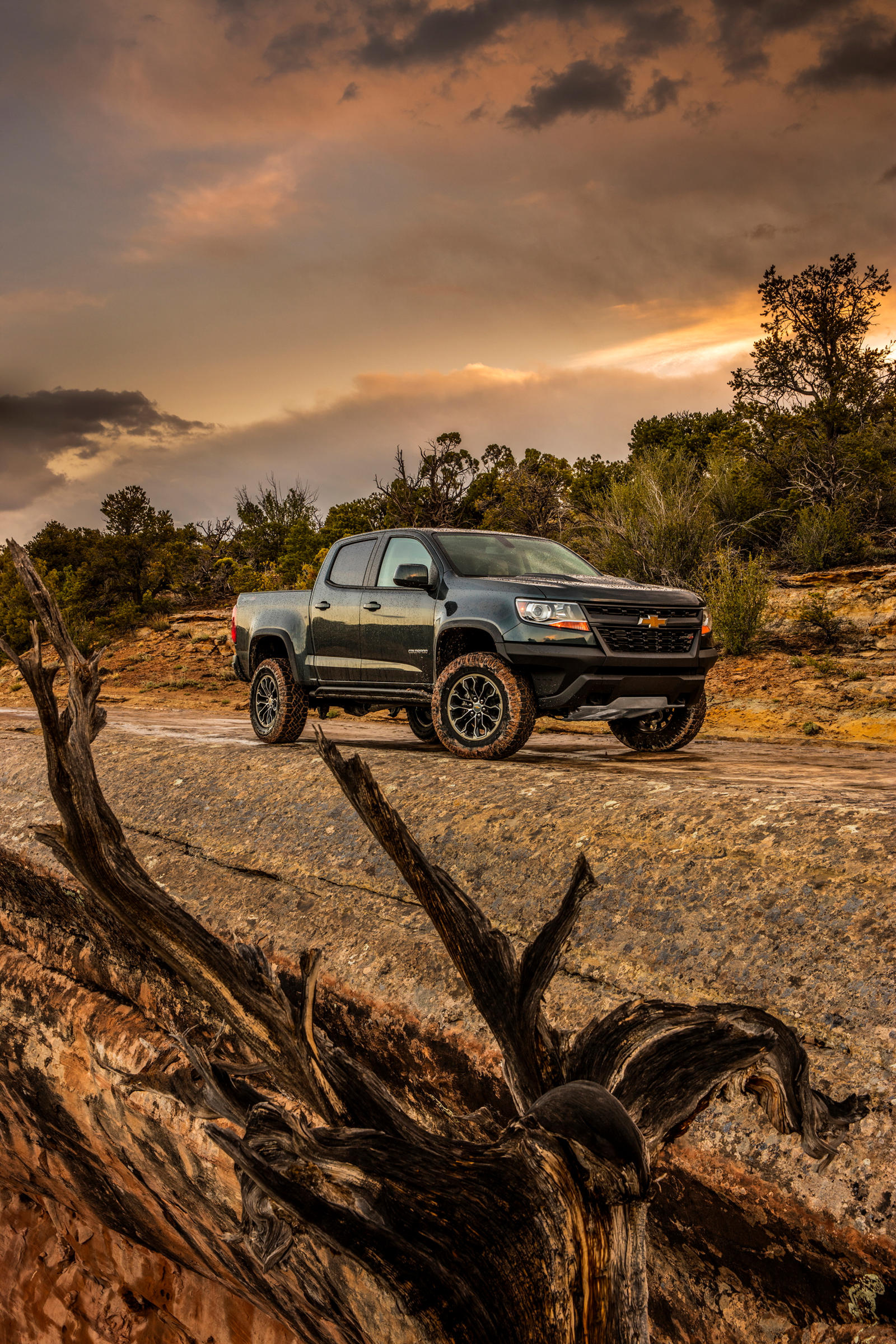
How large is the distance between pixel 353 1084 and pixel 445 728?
4.78 m

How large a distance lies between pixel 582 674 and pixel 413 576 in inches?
65.9

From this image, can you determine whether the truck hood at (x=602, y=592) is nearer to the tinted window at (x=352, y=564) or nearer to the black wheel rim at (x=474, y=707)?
the black wheel rim at (x=474, y=707)

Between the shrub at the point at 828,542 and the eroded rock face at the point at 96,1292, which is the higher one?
the shrub at the point at 828,542

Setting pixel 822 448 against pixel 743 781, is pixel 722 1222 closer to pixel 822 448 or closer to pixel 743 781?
pixel 743 781

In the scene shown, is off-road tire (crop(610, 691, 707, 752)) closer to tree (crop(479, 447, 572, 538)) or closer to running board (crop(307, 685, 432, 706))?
running board (crop(307, 685, 432, 706))

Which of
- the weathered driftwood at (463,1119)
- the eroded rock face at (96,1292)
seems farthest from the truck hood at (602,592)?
the eroded rock face at (96,1292)

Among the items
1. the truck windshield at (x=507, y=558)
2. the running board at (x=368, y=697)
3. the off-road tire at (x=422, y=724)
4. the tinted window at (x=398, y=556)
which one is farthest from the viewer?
the off-road tire at (x=422, y=724)

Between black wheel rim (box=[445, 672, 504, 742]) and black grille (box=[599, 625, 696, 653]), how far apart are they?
0.91m

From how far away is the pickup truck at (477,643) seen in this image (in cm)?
637

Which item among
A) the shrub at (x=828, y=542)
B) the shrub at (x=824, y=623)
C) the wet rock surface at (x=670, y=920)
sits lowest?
the wet rock surface at (x=670, y=920)

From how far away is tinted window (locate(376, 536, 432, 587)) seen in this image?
25.3ft

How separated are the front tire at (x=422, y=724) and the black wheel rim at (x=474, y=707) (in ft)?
8.02

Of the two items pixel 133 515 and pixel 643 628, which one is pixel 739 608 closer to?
pixel 643 628

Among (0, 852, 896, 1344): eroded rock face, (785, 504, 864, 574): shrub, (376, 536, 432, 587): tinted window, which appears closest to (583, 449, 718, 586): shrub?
(785, 504, 864, 574): shrub
